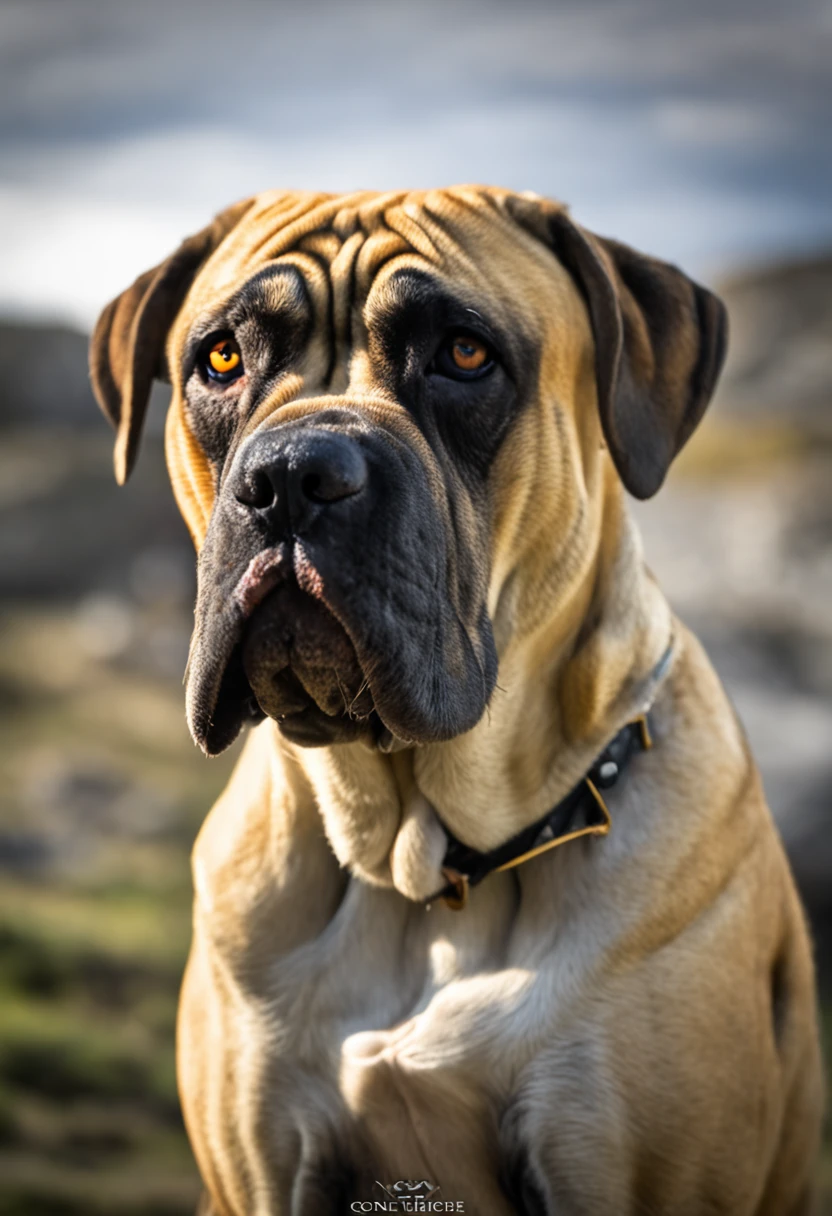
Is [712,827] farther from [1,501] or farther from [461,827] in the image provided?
[1,501]

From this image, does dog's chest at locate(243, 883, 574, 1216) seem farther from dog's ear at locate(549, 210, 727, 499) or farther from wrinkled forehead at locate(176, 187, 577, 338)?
wrinkled forehead at locate(176, 187, 577, 338)

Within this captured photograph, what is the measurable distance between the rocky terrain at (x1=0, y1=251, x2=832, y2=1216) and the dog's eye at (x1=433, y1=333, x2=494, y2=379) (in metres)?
2.23

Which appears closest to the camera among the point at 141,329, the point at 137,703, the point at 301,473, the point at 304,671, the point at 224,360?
the point at 301,473

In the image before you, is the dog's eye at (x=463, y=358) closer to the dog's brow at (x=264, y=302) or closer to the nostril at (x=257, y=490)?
the dog's brow at (x=264, y=302)

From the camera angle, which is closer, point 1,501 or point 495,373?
point 495,373

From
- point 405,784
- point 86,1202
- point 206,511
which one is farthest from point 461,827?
point 86,1202

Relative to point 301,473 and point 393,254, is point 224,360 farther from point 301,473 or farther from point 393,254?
point 301,473

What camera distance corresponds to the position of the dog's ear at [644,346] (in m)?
1.99

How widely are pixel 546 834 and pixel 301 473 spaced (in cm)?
74

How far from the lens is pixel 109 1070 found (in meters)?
3.70

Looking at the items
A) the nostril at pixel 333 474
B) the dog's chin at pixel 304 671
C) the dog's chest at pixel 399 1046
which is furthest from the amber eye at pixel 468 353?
the dog's chest at pixel 399 1046

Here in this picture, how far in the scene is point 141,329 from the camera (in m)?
2.19

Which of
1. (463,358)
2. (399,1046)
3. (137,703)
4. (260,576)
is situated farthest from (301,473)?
(137,703)

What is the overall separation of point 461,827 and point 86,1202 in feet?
5.56
